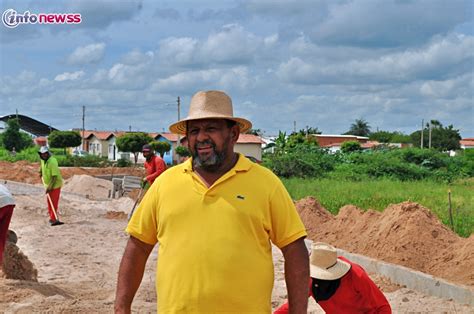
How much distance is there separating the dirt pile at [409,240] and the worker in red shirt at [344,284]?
4271 mm

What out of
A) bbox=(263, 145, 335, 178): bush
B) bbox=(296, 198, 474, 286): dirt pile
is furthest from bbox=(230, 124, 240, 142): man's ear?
bbox=(263, 145, 335, 178): bush

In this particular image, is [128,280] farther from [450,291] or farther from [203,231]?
[450,291]

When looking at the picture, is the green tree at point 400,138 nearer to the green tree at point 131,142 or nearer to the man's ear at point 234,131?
the green tree at point 131,142

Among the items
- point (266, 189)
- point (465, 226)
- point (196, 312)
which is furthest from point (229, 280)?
point (465, 226)

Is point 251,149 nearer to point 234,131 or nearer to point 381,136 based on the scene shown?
point 381,136


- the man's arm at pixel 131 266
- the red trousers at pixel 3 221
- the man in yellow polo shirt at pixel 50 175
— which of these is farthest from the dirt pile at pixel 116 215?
the man's arm at pixel 131 266

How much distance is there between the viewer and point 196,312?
117 inches

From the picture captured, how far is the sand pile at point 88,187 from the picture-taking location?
82.0 feet

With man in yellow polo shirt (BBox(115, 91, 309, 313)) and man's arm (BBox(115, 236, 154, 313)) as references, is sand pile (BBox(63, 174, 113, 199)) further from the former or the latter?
man in yellow polo shirt (BBox(115, 91, 309, 313))

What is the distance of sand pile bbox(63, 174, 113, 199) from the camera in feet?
82.0

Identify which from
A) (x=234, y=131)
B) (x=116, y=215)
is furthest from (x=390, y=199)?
(x=234, y=131)

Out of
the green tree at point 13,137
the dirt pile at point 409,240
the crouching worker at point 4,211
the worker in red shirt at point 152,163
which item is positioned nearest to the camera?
the crouching worker at point 4,211

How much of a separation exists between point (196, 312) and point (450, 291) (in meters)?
5.27

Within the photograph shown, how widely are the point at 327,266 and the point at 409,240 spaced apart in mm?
5866
